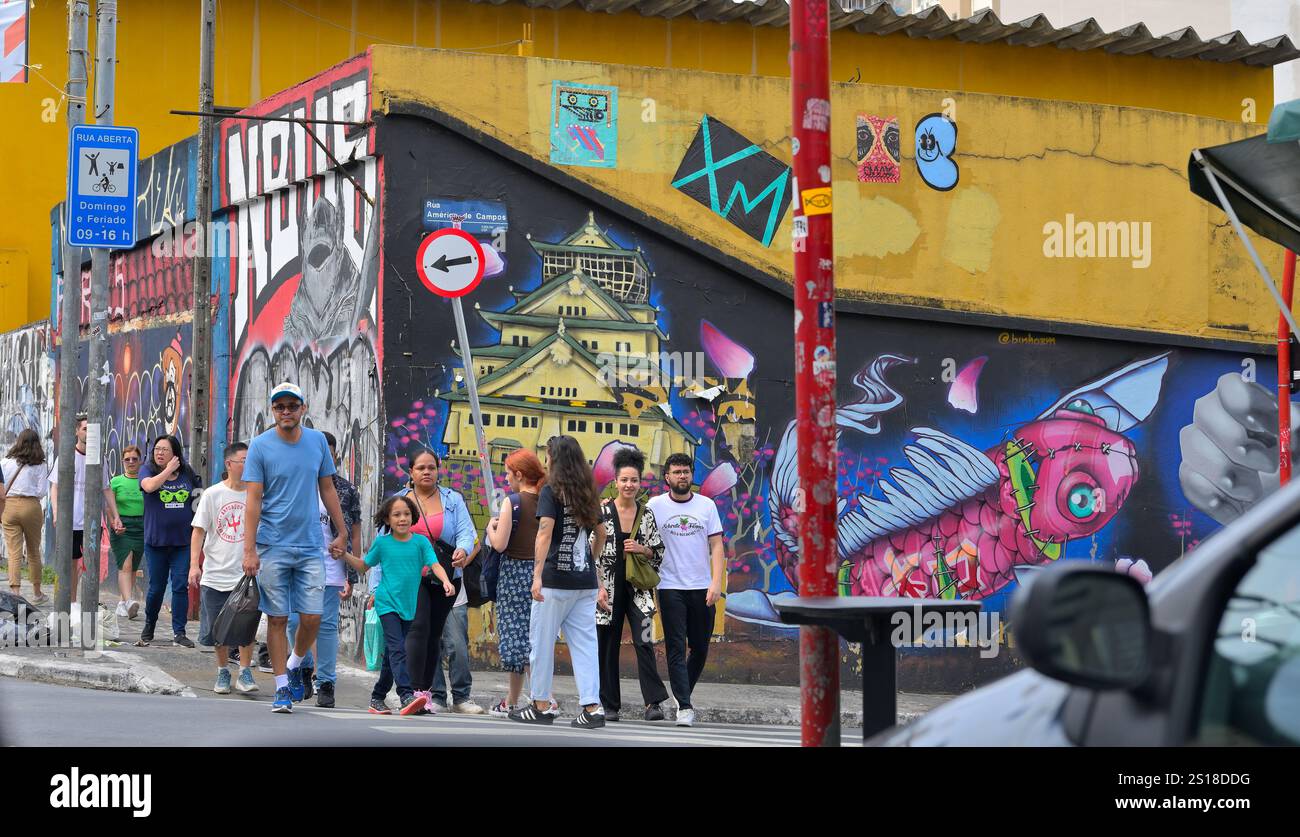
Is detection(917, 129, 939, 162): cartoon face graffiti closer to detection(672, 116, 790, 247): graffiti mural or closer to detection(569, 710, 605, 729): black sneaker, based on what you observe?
detection(672, 116, 790, 247): graffiti mural

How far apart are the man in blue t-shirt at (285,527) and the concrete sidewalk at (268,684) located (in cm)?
90

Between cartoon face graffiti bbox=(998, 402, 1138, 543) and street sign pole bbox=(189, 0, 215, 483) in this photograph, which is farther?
street sign pole bbox=(189, 0, 215, 483)

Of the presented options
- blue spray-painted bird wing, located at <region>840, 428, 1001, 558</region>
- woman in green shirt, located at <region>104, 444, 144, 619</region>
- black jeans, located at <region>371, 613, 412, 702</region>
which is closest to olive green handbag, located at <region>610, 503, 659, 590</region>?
black jeans, located at <region>371, 613, 412, 702</region>

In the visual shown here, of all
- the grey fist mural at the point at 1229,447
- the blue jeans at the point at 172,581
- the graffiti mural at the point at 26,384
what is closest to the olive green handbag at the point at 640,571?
the blue jeans at the point at 172,581

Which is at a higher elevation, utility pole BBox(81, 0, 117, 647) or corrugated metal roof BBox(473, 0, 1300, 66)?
corrugated metal roof BBox(473, 0, 1300, 66)

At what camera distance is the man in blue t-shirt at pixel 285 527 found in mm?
10688

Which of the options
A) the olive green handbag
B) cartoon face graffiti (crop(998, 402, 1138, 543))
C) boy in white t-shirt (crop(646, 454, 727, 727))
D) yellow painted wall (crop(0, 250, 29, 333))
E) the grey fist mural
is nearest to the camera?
the olive green handbag

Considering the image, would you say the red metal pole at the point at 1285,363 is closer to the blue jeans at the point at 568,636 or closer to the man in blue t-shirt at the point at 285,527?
the blue jeans at the point at 568,636

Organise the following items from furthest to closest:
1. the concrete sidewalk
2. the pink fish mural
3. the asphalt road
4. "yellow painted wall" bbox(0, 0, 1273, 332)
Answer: "yellow painted wall" bbox(0, 0, 1273, 332), the pink fish mural, the concrete sidewalk, the asphalt road

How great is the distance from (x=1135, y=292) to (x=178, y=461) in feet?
29.4

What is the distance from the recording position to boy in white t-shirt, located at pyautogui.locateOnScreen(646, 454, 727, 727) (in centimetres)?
1161

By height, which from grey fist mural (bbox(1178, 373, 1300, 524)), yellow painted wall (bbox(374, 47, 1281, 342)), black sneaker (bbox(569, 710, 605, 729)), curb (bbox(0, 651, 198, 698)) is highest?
yellow painted wall (bbox(374, 47, 1281, 342))

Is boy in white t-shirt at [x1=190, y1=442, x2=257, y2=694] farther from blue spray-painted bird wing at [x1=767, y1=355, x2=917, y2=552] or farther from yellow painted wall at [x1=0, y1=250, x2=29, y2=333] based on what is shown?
yellow painted wall at [x1=0, y1=250, x2=29, y2=333]
